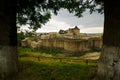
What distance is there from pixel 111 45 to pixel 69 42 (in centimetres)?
3413

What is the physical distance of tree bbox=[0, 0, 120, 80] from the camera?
7746mm

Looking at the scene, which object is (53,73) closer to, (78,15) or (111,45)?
(111,45)

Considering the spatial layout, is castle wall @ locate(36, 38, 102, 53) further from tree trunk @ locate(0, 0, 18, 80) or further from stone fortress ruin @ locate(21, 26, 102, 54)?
tree trunk @ locate(0, 0, 18, 80)

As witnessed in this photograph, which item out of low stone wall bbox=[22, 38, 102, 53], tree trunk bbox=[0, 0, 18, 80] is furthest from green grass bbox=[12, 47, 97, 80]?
low stone wall bbox=[22, 38, 102, 53]

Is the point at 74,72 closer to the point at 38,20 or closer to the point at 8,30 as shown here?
the point at 8,30

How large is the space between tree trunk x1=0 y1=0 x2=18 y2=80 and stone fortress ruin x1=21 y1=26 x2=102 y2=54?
3144 centimetres

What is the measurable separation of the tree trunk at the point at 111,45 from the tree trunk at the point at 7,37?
11.8ft

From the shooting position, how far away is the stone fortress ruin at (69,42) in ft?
137

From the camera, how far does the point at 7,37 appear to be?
9.63m

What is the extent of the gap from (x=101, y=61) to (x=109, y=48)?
54 centimetres

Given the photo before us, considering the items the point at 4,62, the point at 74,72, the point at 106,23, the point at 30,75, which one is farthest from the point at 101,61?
the point at 4,62

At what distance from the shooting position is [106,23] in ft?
26.5

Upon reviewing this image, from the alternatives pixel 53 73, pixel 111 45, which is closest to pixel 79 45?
pixel 53 73

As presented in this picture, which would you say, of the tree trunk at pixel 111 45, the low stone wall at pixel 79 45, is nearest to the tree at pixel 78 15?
the tree trunk at pixel 111 45
